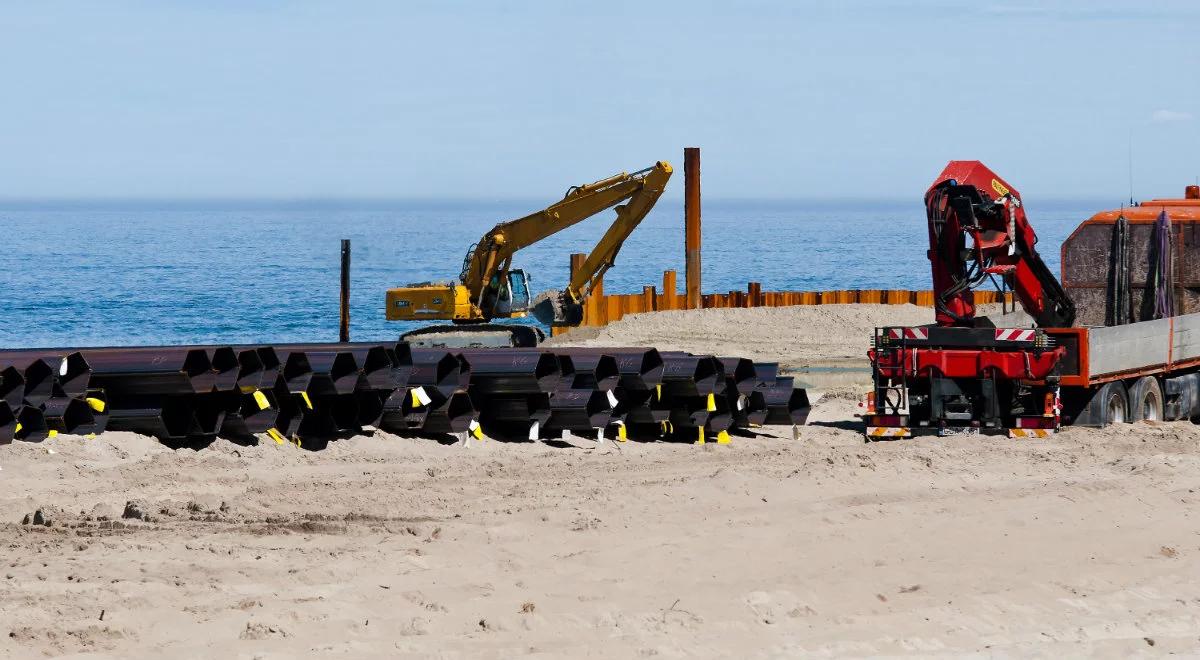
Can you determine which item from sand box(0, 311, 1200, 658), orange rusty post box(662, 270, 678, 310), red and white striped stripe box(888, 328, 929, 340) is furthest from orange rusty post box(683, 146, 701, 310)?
sand box(0, 311, 1200, 658)

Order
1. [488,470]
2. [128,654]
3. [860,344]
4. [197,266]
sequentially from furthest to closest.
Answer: [197,266]
[860,344]
[488,470]
[128,654]

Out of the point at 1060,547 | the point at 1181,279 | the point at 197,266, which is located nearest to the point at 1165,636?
the point at 1060,547

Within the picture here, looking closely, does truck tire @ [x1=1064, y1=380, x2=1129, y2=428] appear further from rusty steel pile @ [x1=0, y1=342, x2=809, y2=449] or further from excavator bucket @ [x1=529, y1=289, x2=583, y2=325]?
excavator bucket @ [x1=529, y1=289, x2=583, y2=325]

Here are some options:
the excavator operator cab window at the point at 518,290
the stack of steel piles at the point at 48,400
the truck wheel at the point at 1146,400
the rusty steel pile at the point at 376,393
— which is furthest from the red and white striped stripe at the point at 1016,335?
the excavator operator cab window at the point at 518,290

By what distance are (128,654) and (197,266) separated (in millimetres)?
89453

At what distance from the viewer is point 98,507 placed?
1290 cm

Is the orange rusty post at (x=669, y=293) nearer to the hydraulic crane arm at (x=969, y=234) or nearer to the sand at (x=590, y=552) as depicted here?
the hydraulic crane arm at (x=969, y=234)

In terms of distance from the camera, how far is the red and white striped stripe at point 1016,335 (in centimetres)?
1789

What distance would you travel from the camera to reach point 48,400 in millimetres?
15414

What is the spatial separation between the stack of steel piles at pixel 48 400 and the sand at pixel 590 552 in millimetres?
370

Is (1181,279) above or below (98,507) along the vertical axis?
above

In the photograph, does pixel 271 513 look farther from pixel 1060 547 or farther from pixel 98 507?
pixel 1060 547

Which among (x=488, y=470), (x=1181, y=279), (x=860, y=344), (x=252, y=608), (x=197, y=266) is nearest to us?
(x=252, y=608)

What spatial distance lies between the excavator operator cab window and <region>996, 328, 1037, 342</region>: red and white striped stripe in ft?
49.2
